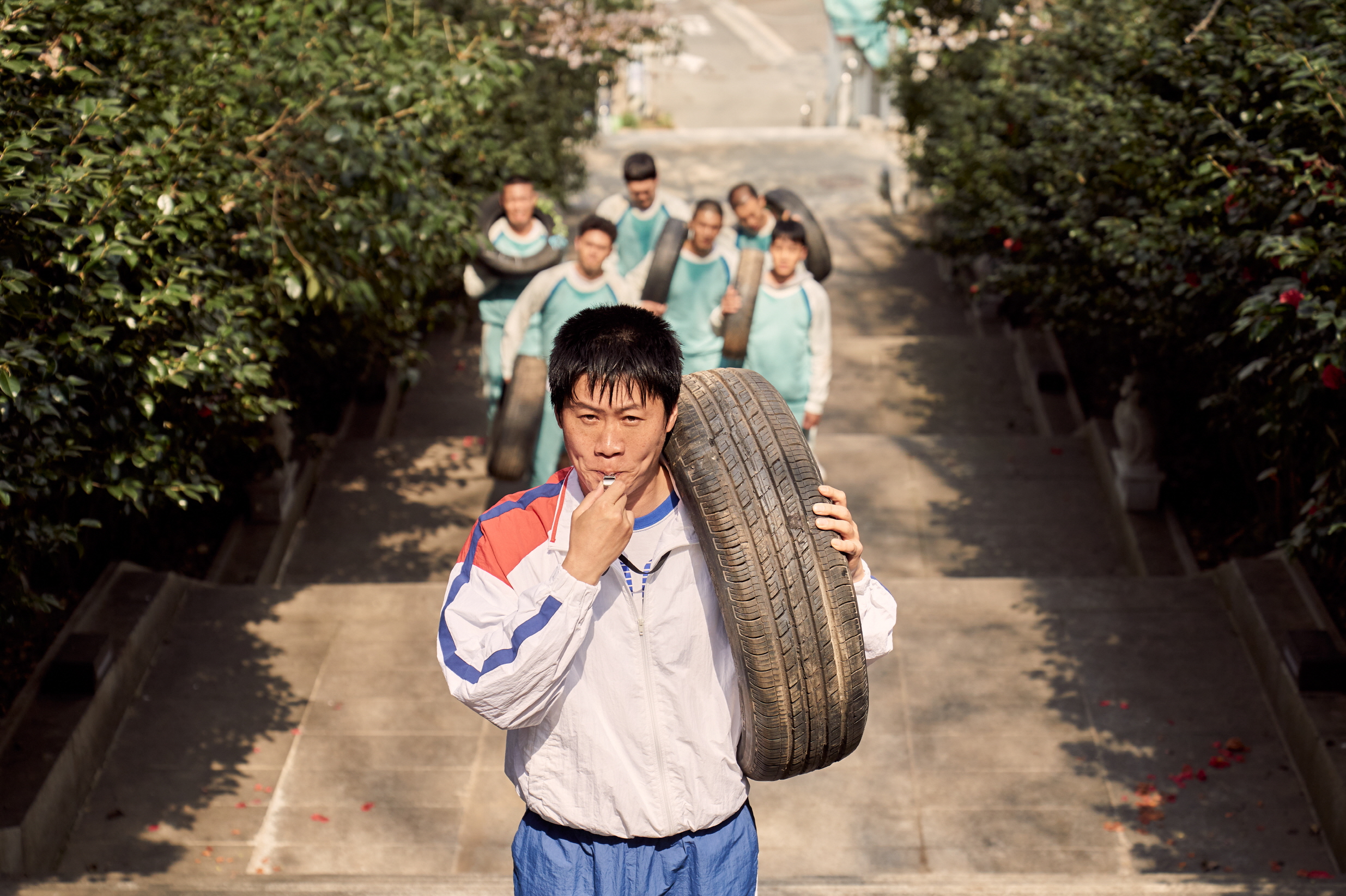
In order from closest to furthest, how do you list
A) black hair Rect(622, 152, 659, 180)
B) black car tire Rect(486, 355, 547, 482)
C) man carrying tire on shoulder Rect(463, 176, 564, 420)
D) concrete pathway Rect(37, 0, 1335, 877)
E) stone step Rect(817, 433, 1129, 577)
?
concrete pathway Rect(37, 0, 1335, 877), black car tire Rect(486, 355, 547, 482), man carrying tire on shoulder Rect(463, 176, 564, 420), stone step Rect(817, 433, 1129, 577), black hair Rect(622, 152, 659, 180)

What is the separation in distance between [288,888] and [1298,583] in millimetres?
4935

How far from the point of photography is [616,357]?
2.55 metres

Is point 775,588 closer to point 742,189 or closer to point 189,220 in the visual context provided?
point 189,220

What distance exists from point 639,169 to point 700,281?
164 cm

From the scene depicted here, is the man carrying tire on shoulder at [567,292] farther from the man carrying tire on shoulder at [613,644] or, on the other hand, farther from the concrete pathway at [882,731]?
the man carrying tire on shoulder at [613,644]

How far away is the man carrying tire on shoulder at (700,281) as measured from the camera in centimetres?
725

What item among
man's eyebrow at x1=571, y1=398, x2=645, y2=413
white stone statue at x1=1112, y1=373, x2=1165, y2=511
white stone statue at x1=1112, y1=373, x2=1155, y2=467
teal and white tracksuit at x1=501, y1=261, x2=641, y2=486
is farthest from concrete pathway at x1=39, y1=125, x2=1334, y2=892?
man's eyebrow at x1=571, y1=398, x2=645, y2=413

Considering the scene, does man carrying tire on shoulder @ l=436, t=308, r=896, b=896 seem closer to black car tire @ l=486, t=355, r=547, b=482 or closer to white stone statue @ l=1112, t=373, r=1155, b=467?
black car tire @ l=486, t=355, r=547, b=482

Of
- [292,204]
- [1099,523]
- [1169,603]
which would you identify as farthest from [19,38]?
[1099,523]

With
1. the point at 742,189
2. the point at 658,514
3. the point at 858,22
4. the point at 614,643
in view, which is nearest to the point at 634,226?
the point at 742,189

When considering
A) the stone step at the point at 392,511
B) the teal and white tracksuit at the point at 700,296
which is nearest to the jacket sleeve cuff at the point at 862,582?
the teal and white tracksuit at the point at 700,296

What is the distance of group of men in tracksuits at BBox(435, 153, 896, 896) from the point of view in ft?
8.14

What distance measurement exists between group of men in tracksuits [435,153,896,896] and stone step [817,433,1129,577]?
16.9 ft

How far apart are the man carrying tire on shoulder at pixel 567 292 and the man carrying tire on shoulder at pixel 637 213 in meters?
2.01
